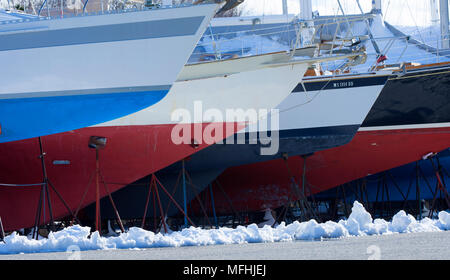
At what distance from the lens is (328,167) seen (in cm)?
1289

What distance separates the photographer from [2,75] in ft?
28.7

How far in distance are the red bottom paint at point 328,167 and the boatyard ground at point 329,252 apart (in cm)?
672

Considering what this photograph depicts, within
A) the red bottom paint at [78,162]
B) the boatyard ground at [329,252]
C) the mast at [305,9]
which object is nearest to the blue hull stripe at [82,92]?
the red bottom paint at [78,162]

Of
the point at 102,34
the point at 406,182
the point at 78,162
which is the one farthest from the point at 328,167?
the point at 102,34

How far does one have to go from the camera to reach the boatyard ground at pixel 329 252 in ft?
13.6

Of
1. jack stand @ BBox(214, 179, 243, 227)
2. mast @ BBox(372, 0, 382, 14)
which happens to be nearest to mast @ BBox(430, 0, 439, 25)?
mast @ BBox(372, 0, 382, 14)

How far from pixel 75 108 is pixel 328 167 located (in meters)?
5.91

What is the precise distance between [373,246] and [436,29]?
51.8 ft

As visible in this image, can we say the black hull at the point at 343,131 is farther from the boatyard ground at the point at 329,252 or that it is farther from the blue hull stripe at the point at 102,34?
the boatyard ground at the point at 329,252

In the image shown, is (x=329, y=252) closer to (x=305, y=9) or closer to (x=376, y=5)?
(x=305, y=9)

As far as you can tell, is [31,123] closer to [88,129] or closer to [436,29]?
[88,129]

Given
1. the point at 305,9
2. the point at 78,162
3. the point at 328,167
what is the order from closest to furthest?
the point at 78,162, the point at 328,167, the point at 305,9

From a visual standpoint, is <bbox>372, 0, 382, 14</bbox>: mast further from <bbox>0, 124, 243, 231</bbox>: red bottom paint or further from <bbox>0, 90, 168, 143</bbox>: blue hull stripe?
<bbox>0, 90, 168, 143</bbox>: blue hull stripe
